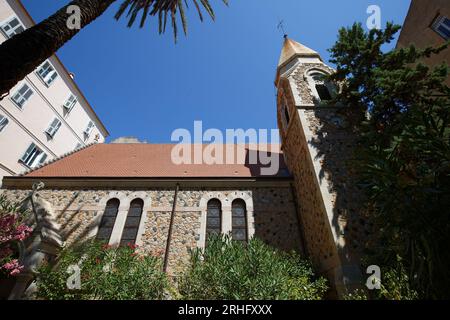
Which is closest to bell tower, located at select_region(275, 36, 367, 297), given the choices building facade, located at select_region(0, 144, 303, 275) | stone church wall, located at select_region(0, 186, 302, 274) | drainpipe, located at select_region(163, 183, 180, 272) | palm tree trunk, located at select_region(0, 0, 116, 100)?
stone church wall, located at select_region(0, 186, 302, 274)

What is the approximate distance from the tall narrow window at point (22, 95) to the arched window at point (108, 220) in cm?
1081

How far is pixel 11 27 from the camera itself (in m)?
13.4

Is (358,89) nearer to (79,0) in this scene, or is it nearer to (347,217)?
(347,217)

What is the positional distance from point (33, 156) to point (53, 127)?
3.04m

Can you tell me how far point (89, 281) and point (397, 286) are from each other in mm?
8170

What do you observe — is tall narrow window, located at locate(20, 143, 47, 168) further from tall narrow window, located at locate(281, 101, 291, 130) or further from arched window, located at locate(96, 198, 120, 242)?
tall narrow window, located at locate(281, 101, 291, 130)

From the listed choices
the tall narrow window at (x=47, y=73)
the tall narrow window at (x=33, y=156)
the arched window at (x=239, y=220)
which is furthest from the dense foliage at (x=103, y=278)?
the tall narrow window at (x=47, y=73)

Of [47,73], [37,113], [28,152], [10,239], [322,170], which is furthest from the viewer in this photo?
[47,73]

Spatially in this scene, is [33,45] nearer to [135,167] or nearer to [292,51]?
[135,167]

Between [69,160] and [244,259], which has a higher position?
[69,160]

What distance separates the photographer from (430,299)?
3627mm

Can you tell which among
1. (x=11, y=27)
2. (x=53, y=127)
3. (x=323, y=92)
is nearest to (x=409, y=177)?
(x=323, y=92)

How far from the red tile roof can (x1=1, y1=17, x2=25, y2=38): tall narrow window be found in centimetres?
853
